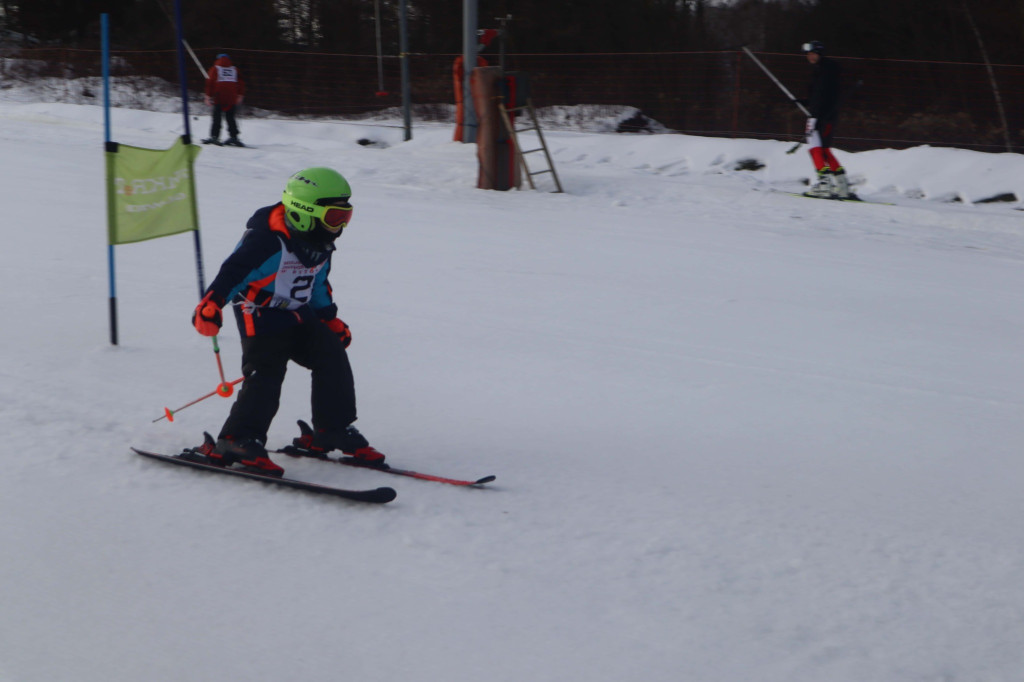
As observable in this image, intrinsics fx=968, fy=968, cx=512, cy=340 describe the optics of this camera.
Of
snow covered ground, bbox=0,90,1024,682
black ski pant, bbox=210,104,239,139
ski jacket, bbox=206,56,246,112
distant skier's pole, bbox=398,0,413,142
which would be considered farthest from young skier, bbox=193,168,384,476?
distant skier's pole, bbox=398,0,413,142

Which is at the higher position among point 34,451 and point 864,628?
point 34,451

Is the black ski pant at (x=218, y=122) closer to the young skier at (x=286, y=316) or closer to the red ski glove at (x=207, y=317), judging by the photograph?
the young skier at (x=286, y=316)

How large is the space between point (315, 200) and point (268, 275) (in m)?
0.36

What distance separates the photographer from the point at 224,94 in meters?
13.8

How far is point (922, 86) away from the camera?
612 inches

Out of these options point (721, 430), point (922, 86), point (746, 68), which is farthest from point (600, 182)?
point (721, 430)

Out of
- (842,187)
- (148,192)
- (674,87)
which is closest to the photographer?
(148,192)

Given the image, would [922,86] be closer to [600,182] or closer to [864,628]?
[600,182]

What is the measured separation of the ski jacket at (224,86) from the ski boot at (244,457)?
35.3 feet

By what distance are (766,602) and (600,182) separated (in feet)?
31.3

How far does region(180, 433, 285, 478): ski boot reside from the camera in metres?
3.91

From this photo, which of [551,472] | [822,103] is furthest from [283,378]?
[822,103]

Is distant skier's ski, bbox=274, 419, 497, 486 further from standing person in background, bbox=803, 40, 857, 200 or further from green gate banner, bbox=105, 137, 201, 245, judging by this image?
standing person in background, bbox=803, 40, 857, 200

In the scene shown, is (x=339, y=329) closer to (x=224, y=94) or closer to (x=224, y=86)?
(x=224, y=86)
